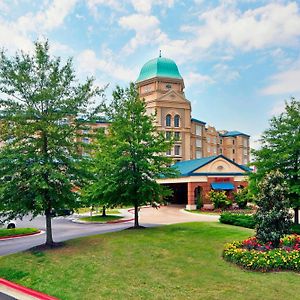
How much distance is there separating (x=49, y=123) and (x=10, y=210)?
15.5 feet

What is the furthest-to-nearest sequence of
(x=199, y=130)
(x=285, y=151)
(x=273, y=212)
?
1. (x=199, y=130)
2. (x=285, y=151)
3. (x=273, y=212)

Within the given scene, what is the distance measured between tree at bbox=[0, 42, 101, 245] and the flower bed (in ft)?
27.7

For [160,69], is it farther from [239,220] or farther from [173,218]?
[239,220]

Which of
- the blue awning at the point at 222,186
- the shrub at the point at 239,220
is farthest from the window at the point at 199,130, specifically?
the shrub at the point at 239,220

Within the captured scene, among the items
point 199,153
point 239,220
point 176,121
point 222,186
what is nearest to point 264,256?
point 239,220

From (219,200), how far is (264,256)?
25.1 meters

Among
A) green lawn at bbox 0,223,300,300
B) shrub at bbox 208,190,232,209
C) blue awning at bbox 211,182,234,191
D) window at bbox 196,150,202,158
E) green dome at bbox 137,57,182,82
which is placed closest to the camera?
green lawn at bbox 0,223,300,300

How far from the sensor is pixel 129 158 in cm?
2077

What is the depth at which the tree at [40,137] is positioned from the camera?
53.8 feet

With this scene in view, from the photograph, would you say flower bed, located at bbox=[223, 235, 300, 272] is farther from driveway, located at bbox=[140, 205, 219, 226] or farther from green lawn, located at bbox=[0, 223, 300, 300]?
driveway, located at bbox=[140, 205, 219, 226]

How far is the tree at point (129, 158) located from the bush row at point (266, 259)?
8626mm

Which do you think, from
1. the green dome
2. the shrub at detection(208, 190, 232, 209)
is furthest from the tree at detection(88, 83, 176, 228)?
the green dome

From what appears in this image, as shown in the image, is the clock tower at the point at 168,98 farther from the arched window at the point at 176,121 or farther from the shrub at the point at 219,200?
the shrub at the point at 219,200

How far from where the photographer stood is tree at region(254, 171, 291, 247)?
46.7ft
